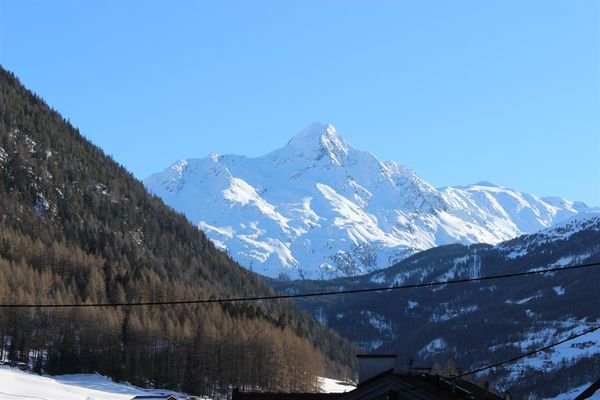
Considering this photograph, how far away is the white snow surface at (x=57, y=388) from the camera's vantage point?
15075 cm

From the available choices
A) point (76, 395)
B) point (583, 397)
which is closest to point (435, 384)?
point (583, 397)

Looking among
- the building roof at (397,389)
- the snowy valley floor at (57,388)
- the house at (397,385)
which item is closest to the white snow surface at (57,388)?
the snowy valley floor at (57,388)

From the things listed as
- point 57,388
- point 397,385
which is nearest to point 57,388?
point 57,388

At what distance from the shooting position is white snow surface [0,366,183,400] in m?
151

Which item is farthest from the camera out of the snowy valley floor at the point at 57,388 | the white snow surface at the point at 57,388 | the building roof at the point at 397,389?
the white snow surface at the point at 57,388

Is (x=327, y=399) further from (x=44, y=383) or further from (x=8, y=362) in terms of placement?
(x=8, y=362)

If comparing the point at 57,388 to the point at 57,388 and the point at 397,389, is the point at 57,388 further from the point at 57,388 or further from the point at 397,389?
the point at 397,389

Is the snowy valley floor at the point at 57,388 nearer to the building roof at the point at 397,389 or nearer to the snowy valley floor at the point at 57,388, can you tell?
the snowy valley floor at the point at 57,388

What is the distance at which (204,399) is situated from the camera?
193m

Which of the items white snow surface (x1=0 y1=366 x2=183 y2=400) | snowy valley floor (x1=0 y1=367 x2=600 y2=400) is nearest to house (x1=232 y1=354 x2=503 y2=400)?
white snow surface (x1=0 y1=366 x2=183 y2=400)

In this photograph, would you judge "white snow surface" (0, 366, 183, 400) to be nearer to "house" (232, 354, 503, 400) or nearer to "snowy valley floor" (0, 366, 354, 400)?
"snowy valley floor" (0, 366, 354, 400)

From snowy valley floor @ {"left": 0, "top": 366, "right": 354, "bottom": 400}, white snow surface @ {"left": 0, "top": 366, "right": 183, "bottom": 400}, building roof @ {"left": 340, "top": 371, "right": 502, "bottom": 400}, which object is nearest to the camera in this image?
building roof @ {"left": 340, "top": 371, "right": 502, "bottom": 400}

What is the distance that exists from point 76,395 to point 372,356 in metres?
130

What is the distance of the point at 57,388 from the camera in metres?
167
